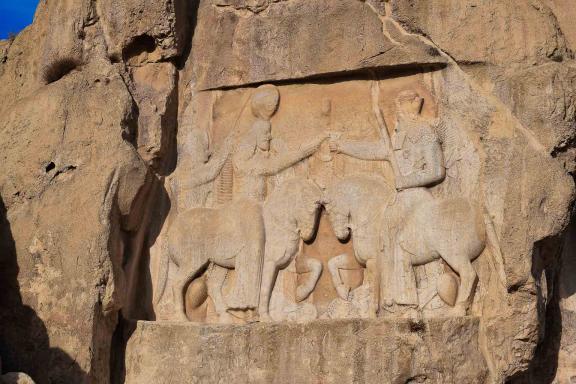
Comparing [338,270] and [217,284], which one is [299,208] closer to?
[338,270]

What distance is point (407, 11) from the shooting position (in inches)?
282

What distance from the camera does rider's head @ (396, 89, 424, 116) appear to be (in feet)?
23.6

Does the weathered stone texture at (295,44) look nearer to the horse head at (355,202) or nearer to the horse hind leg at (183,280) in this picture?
the horse head at (355,202)

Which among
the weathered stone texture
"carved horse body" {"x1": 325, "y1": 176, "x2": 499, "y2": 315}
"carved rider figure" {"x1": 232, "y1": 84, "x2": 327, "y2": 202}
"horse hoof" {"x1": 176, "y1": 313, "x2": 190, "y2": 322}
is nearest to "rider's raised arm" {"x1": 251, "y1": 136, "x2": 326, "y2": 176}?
"carved rider figure" {"x1": 232, "y1": 84, "x2": 327, "y2": 202}

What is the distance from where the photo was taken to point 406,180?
702cm

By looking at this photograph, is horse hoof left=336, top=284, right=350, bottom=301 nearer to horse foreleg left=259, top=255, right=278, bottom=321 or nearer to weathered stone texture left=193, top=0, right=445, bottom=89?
horse foreleg left=259, top=255, right=278, bottom=321

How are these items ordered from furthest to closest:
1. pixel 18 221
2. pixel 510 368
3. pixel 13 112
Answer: pixel 13 112
pixel 18 221
pixel 510 368

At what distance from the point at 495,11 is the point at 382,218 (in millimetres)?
1615

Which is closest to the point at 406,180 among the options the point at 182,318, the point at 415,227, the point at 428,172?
the point at 428,172

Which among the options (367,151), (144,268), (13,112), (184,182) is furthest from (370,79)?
(13,112)

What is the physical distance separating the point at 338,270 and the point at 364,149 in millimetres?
886

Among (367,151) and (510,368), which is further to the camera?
(367,151)

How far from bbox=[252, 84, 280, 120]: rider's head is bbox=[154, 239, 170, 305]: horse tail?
1185mm

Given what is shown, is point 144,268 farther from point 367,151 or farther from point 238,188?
point 367,151
